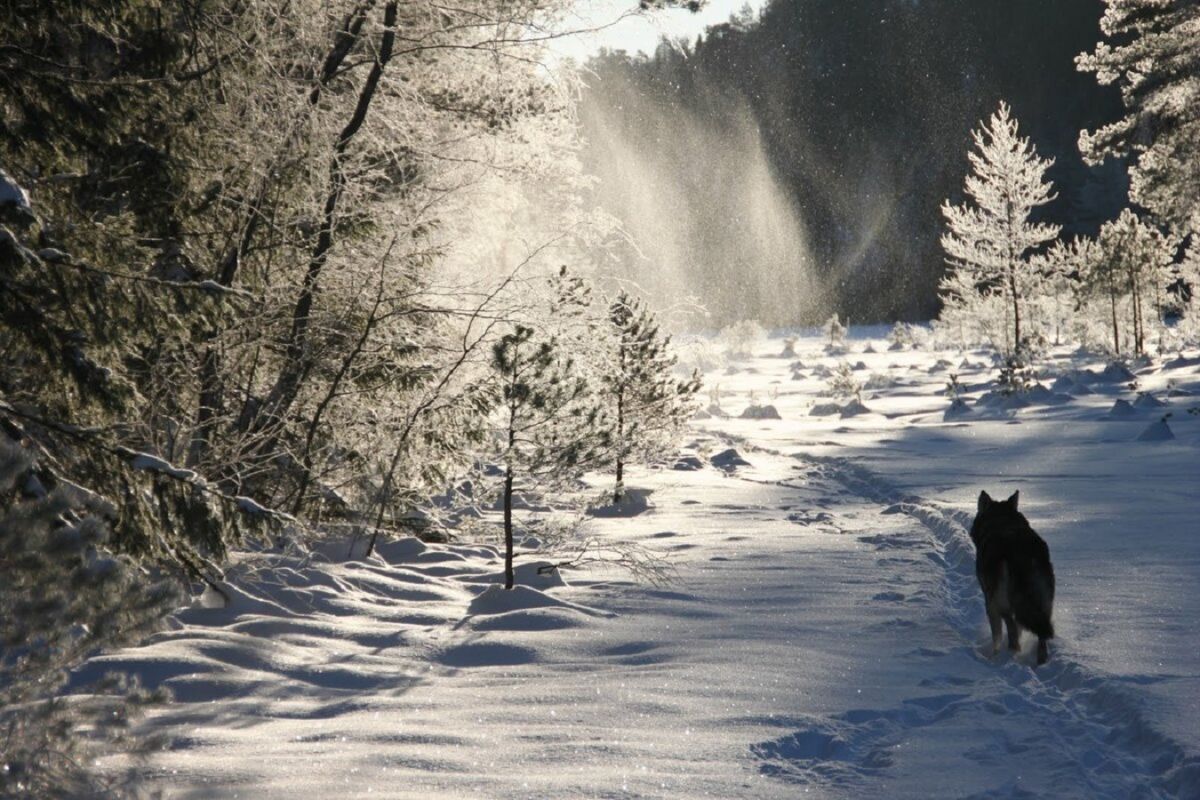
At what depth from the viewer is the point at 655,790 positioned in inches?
119

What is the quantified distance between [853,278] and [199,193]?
332ft

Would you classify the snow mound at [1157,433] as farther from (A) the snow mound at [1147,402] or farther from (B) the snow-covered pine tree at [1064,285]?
(B) the snow-covered pine tree at [1064,285]

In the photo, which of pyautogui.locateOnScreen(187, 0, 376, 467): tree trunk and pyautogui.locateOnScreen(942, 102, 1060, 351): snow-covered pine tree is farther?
pyautogui.locateOnScreen(942, 102, 1060, 351): snow-covered pine tree

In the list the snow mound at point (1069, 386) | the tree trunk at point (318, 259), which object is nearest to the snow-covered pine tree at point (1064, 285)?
the snow mound at point (1069, 386)

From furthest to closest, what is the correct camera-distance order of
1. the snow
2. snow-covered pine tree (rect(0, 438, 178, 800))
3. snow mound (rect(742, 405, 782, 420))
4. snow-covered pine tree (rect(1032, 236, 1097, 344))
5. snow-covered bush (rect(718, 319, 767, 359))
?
1. snow-covered bush (rect(718, 319, 767, 359))
2. snow-covered pine tree (rect(1032, 236, 1097, 344))
3. snow mound (rect(742, 405, 782, 420))
4. the snow
5. snow-covered pine tree (rect(0, 438, 178, 800))

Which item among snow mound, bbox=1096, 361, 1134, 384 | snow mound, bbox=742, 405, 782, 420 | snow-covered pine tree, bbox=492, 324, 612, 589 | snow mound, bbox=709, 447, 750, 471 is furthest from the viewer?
snow mound, bbox=1096, 361, 1134, 384

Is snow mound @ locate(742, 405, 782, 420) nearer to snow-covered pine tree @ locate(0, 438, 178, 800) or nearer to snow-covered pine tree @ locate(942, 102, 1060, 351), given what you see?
snow-covered pine tree @ locate(942, 102, 1060, 351)

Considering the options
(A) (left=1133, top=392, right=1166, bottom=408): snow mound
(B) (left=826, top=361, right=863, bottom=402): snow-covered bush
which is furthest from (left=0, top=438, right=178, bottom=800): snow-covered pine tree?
(B) (left=826, top=361, right=863, bottom=402): snow-covered bush

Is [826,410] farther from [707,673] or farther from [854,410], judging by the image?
[707,673]

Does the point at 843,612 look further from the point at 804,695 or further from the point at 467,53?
the point at 467,53

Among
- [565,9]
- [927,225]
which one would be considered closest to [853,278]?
[927,225]

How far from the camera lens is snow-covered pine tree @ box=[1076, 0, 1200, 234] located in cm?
1686

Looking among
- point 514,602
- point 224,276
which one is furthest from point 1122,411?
point 224,276

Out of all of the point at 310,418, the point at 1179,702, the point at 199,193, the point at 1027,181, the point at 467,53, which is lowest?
the point at 1179,702
